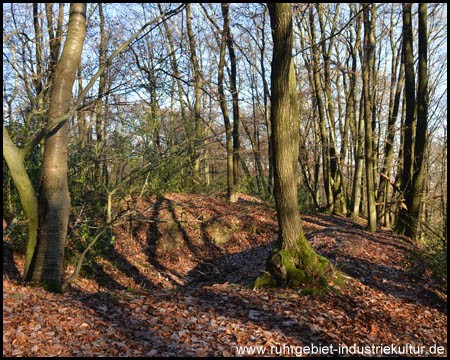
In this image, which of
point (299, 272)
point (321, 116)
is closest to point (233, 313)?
point (299, 272)

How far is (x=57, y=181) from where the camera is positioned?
5.93m

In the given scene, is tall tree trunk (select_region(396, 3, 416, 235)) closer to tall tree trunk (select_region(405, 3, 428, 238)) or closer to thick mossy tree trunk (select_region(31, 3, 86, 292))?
A: tall tree trunk (select_region(405, 3, 428, 238))

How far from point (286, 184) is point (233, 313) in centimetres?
253

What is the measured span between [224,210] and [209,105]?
36.4 ft

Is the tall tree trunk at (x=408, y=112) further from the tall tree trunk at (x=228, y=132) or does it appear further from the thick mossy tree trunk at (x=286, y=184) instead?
the tall tree trunk at (x=228, y=132)

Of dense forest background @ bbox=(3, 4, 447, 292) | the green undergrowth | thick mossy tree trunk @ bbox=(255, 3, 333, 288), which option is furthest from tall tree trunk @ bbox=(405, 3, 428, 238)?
thick mossy tree trunk @ bbox=(255, 3, 333, 288)

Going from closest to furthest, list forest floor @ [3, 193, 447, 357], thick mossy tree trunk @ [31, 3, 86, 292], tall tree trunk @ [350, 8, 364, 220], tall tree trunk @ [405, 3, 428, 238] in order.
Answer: forest floor @ [3, 193, 447, 357] → thick mossy tree trunk @ [31, 3, 86, 292] → tall tree trunk @ [405, 3, 428, 238] → tall tree trunk @ [350, 8, 364, 220]

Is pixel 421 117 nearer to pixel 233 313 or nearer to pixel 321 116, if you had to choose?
pixel 321 116

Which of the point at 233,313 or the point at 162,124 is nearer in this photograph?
the point at 233,313

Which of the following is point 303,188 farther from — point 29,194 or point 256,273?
point 29,194

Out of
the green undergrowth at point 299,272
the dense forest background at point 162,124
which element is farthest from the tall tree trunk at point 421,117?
the green undergrowth at point 299,272

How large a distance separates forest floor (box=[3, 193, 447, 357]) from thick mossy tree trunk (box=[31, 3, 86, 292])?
1.30 ft

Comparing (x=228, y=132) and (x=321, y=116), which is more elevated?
(x=321, y=116)

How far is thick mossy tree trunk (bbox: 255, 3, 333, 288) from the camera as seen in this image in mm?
6383
